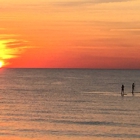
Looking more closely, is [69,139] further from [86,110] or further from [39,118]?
[86,110]

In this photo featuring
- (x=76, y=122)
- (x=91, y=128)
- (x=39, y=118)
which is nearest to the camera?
(x=91, y=128)

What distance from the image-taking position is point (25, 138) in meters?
40.4

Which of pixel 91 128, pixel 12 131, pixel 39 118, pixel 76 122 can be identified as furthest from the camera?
pixel 39 118

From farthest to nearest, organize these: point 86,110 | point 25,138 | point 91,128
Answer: point 86,110 → point 91,128 → point 25,138

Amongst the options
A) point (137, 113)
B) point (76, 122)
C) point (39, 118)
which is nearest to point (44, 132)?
point (76, 122)

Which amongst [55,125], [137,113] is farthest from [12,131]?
[137,113]

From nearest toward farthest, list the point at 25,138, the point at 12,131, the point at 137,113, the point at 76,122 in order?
1. the point at 25,138
2. the point at 12,131
3. the point at 76,122
4. the point at 137,113

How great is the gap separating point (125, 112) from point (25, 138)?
23.9m

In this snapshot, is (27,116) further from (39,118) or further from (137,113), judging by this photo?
(137,113)

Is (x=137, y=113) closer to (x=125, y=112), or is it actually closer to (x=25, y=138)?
(x=125, y=112)

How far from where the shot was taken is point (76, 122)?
50.9 metres

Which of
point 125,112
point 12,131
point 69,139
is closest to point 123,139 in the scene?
point 69,139

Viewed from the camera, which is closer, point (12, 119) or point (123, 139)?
point (123, 139)

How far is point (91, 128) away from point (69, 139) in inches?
272
